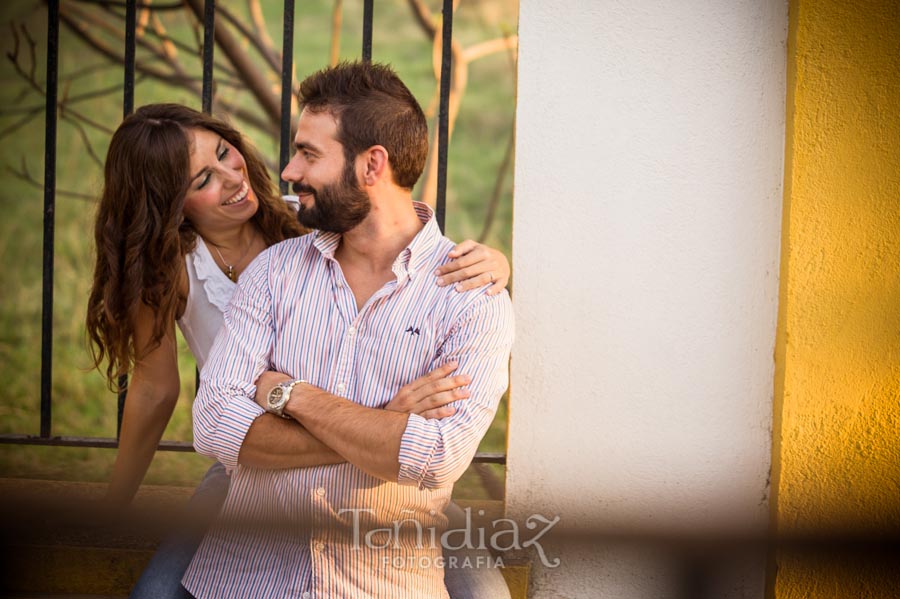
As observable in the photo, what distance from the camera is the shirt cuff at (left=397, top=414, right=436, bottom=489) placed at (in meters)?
1.89

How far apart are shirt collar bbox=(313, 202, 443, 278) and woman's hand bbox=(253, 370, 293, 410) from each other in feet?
1.04

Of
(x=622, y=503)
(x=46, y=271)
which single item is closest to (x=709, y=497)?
(x=622, y=503)

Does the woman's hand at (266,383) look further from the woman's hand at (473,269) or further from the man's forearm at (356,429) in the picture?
the woman's hand at (473,269)

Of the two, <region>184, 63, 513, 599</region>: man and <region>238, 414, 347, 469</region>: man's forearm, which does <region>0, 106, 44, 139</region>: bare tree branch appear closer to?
<region>184, 63, 513, 599</region>: man

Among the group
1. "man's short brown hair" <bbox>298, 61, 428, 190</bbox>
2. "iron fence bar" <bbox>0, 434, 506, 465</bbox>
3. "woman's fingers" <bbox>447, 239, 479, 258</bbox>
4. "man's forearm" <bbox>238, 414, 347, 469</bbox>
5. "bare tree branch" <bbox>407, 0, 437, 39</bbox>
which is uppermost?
"bare tree branch" <bbox>407, 0, 437, 39</bbox>

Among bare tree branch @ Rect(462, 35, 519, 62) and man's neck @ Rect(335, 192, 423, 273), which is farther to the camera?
bare tree branch @ Rect(462, 35, 519, 62)

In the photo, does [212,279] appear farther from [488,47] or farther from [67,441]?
[488,47]

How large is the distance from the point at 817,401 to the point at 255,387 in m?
1.40

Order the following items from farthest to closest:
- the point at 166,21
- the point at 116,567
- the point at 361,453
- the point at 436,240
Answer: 1. the point at 166,21
2. the point at 116,567
3. the point at 436,240
4. the point at 361,453

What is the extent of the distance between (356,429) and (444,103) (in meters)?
1.14

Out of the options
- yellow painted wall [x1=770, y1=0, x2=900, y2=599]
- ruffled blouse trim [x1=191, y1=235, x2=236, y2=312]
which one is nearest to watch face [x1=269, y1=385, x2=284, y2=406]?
ruffled blouse trim [x1=191, y1=235, x2=236, y2=312]

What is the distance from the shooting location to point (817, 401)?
2.38 m

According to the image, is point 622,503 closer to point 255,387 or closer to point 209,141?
point 255,387

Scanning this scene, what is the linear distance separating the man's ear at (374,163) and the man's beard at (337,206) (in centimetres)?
3
